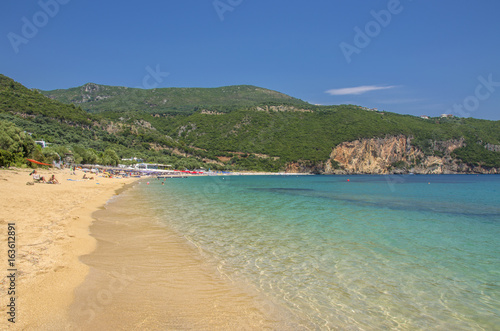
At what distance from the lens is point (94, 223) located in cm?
1112

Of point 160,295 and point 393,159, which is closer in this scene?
point 160,295

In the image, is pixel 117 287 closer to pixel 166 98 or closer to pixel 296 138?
pixel 296 138

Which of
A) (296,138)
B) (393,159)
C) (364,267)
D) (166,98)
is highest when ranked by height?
(166,98)

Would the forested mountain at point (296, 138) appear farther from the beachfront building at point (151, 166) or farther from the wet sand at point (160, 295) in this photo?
the wet sand at point (160, 295)

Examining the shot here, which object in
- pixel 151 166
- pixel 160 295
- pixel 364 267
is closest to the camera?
pixel 160 295

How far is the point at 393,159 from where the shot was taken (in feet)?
374

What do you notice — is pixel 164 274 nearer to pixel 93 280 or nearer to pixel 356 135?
pixel 93 280

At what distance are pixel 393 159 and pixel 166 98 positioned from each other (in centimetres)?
11066

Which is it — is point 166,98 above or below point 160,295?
above

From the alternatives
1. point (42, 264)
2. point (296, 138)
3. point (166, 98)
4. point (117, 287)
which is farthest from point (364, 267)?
point (166, 98)

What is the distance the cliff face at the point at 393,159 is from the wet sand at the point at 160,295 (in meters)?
105

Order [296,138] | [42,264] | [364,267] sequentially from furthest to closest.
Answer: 1. [296,138]
2. [364,267]
3. [42,264]

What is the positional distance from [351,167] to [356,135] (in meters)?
12.5

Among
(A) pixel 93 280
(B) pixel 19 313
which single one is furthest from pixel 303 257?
(B) pixel 19 313
